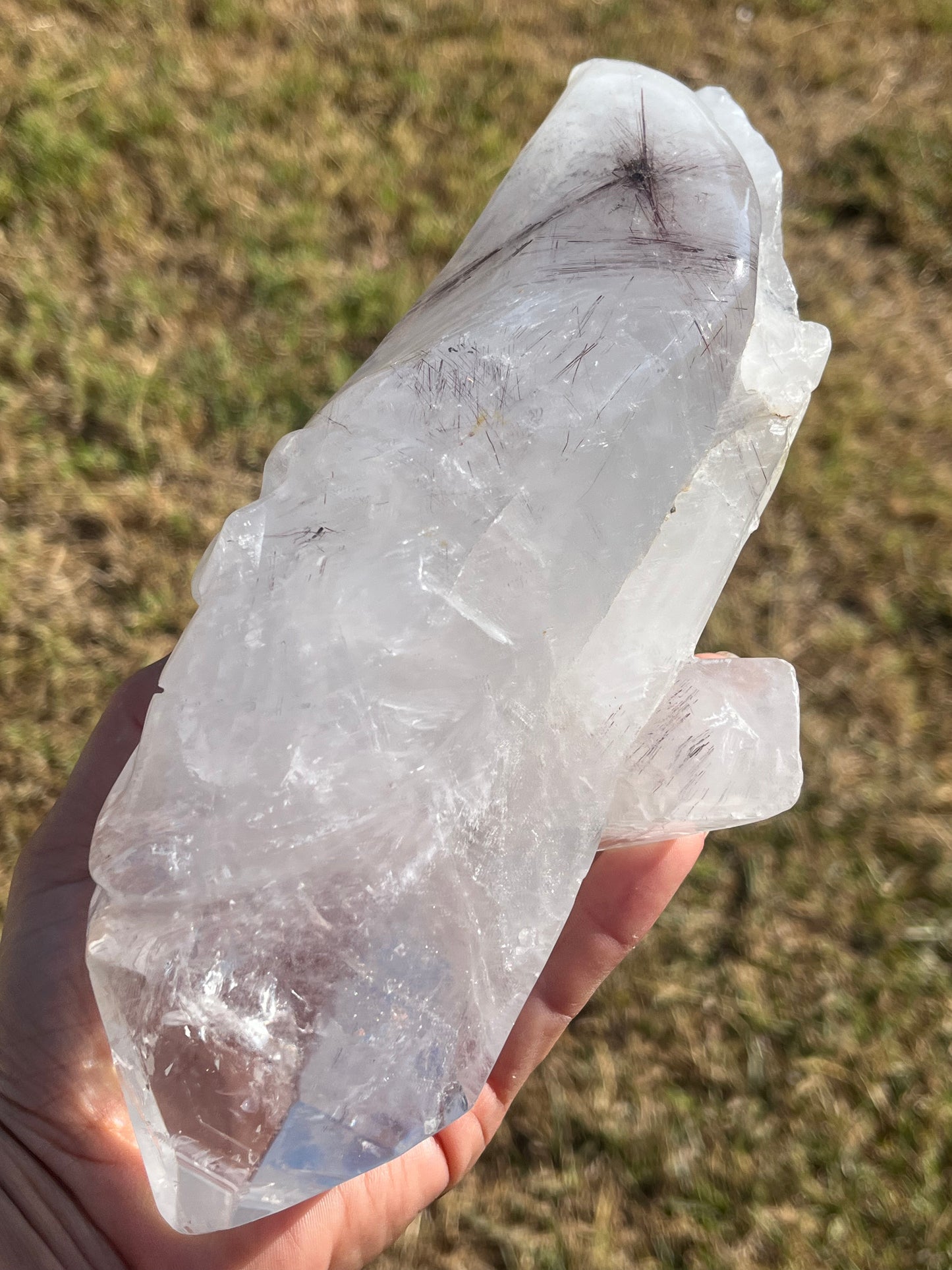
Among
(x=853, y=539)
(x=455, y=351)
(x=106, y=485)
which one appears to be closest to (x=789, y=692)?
(x=455, y=351)

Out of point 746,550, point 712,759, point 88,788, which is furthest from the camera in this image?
point 746,550

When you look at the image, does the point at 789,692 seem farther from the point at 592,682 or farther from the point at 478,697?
the point at 478,697

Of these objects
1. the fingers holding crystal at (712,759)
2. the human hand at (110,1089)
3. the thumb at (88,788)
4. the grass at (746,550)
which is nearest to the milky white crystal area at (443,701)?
the fingers holding crystal at (712,759)

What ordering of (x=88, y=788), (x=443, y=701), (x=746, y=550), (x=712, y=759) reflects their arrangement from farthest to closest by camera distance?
1. (x=746, y=550)
2. (x=88, y=788)
3. (x=712, y=759)
4. (x=443, y=701)

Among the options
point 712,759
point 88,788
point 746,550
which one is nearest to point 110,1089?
point 88,788

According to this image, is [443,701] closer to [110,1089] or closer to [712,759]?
[712,759]

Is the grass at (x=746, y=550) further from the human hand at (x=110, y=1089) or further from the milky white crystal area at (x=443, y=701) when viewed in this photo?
the milky white crystal area at (x=443, y=701)
